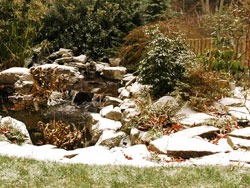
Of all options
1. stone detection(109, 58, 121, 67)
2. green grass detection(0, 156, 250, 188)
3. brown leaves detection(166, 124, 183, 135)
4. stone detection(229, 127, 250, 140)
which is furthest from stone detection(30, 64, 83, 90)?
stone detection(229, 127, 250, 140)

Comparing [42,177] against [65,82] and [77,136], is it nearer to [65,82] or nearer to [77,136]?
[77,136]

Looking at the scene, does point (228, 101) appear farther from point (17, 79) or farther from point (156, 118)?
point (17, 79)

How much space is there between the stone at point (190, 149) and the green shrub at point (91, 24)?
8.72 m

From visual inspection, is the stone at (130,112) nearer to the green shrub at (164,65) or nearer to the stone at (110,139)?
the stone at (110,139)

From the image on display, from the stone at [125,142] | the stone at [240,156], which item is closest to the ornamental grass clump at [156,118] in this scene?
the stone at [125,142]

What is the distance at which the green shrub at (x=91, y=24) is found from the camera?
39.9 feet

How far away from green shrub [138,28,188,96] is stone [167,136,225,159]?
249 cm

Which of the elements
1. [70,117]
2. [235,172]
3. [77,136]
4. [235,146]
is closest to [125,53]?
[70,117]

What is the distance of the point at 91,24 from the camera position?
12.3 meters

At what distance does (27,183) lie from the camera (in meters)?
2.78

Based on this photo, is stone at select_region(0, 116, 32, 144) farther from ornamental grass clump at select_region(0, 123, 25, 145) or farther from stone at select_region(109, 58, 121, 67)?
stone at select_region(109, 58, 121, 67)

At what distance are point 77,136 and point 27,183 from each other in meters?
2.55

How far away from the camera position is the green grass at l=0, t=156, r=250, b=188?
2.79 m

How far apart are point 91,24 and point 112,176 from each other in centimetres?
1033
